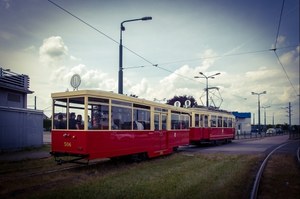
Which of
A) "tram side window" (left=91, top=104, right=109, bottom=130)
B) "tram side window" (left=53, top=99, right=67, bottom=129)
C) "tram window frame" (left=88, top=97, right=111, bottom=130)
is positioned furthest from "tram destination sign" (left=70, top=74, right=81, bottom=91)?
"tram side window" (left=91, top=104, right=109, bottom=130)

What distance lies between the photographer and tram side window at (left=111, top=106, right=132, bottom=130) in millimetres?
12029

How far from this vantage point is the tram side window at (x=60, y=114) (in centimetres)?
1170

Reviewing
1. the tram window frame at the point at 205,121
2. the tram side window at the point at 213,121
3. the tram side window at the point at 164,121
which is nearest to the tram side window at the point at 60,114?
the tram side window at the point at 164,121

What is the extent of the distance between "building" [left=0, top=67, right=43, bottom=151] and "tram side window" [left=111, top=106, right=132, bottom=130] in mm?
10080

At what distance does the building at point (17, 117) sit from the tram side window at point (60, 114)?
8749 mm

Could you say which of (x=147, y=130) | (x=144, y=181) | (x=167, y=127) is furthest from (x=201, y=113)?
(x=144, y=181)

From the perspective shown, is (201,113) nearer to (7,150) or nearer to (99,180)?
(7,150)

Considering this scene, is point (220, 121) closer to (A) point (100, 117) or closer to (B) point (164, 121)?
(B) point (164, 121)

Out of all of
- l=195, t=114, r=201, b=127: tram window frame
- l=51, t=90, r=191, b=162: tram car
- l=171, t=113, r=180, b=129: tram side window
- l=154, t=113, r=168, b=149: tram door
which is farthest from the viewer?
l=195, t=114, r=201, b=127: tram window frame

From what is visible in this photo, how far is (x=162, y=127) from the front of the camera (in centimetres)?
1645

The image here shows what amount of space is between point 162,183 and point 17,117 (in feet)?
48.4

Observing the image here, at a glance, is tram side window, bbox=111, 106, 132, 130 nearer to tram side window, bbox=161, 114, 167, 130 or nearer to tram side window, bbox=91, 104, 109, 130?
tram side window, bbox=91, 104, 109, 130

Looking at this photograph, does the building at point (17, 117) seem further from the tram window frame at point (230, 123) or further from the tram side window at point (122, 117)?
the tram window frame at point (230, 123)

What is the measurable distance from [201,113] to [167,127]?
26.6 feet
